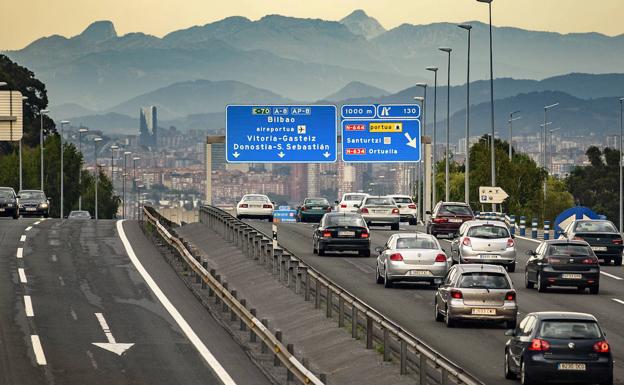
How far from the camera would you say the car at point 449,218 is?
62688 mm

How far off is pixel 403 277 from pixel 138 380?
57.2ft

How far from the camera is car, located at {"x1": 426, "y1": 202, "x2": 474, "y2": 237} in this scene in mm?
62688

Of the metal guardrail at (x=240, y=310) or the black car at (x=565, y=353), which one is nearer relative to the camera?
the metal guardrail at (x=240, y=310)

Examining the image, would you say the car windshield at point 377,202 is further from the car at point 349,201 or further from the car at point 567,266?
the car at point 567,266

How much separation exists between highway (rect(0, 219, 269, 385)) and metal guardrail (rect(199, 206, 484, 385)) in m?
2.21

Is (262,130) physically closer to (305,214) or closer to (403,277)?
(305,214)

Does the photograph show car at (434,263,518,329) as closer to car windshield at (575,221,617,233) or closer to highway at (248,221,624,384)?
highway at (248,221,624,384)

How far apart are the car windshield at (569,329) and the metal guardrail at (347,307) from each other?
5.97ft

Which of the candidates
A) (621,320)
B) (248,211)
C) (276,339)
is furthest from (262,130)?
(276,339)

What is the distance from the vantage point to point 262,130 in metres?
81.1

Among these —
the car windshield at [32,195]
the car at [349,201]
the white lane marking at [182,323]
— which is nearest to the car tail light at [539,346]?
the white lane marking at [182,323]

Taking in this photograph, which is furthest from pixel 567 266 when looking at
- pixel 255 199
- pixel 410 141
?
pixel 410 141

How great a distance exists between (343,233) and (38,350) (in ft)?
81.4

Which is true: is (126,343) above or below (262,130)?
below
